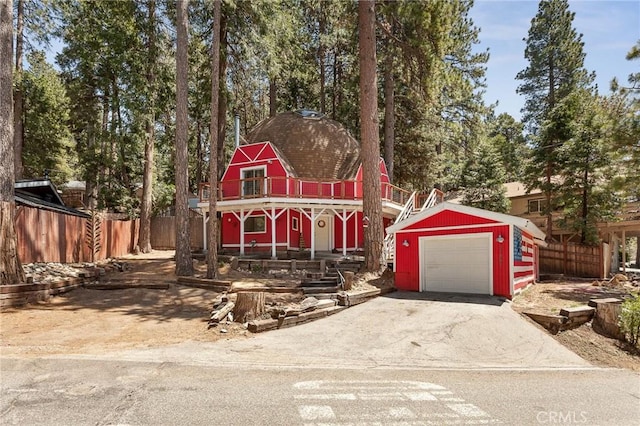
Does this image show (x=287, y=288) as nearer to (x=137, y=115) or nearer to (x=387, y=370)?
(x=387, y=370)

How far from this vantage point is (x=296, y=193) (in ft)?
61.2

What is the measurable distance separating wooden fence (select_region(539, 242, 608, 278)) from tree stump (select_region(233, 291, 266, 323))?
1798 cm

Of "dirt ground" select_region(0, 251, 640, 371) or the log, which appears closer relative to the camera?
"dirt ground" select_region(0, 251, 640, 371)

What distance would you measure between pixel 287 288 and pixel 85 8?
20.4m

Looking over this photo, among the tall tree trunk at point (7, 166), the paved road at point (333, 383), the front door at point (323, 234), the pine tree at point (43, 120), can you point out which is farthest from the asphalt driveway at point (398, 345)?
the pine tree at point (43, 120)

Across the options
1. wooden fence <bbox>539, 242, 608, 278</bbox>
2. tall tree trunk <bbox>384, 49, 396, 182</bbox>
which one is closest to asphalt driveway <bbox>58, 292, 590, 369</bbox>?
wooden fence <bbox>539, 242, 608, 278</bbox>

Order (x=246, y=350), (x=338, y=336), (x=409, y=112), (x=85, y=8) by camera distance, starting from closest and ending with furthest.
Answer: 1. (x=246, y=350)
2. (x=338, y=336)
3. (x=85, y=8)
4. (x=409, y=112)

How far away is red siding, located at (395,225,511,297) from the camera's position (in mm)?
11688

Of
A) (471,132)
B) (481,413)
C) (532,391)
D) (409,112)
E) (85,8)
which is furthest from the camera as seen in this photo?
(471,132)

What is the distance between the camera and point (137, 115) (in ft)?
73.4

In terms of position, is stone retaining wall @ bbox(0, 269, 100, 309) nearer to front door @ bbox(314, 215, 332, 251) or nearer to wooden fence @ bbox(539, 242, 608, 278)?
front door @ bbox(314, 215, 332, 251)

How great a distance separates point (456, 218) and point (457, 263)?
151cm

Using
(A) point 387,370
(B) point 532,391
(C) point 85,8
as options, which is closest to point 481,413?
(B) point 532,391

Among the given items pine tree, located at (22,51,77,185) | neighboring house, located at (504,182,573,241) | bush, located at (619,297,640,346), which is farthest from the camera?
neighboring house, located at (504,182,573,241)
